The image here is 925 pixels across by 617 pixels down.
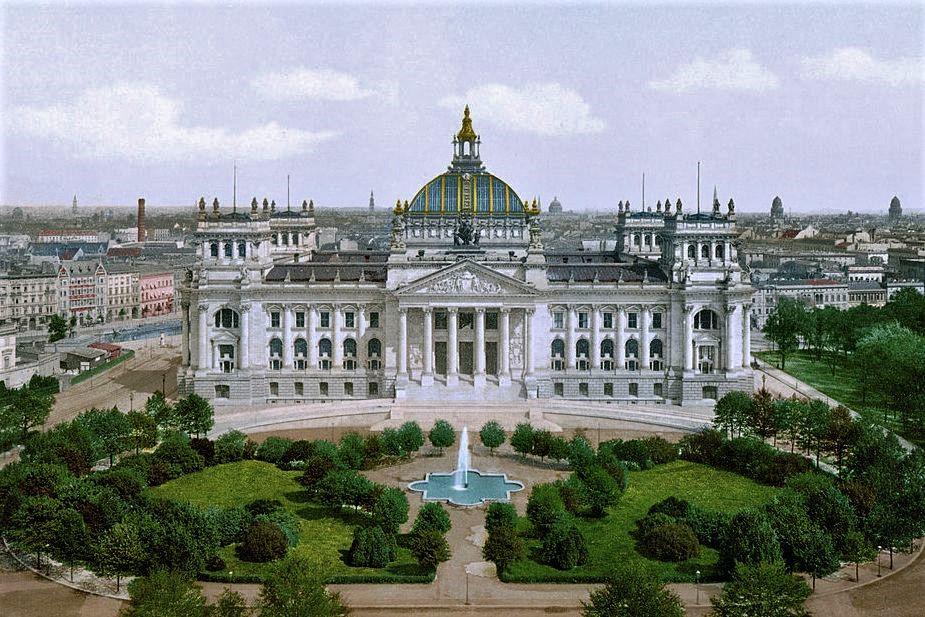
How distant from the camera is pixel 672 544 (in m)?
55.7

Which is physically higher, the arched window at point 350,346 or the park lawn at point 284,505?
the arched window at point 350,346

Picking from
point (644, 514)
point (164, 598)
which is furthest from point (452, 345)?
point (164, 598)

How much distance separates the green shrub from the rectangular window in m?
49.6

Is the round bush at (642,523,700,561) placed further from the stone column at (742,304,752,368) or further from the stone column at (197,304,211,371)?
the stone column at (197,304,211,371)

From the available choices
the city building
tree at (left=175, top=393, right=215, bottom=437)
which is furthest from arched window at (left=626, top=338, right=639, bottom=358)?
tree at (left=175, top=393, right=215, bottom=437)

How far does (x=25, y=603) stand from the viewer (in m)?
49.9

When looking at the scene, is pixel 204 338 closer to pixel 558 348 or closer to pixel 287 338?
pixel 287 338

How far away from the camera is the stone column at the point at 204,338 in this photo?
101 m

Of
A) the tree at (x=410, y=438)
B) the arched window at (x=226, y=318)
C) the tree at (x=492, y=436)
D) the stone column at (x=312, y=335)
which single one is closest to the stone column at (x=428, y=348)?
the stone column at (x=312, y=335)

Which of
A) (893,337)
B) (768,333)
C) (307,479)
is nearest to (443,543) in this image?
(307,479)

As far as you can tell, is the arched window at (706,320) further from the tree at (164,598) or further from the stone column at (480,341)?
the tree at (164,598)

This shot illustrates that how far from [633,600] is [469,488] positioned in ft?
91.2

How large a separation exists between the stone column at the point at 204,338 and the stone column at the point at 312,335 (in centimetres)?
984

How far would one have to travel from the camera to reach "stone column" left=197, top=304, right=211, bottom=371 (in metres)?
101
